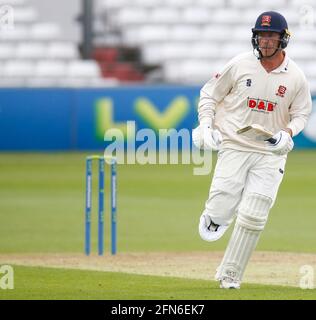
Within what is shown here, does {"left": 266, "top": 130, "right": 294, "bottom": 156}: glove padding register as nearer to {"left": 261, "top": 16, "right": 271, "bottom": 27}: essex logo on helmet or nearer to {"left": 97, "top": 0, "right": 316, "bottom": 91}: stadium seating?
{"left": 261, "top": 16, "right": 271, "bottom": 27}: essex logo on helmet

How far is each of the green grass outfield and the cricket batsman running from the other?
41cm

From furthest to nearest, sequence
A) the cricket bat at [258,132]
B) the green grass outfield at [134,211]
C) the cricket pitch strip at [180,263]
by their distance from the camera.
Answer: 1. the green grass outfield at [134,211]
2. the cricket pitch strip at [180,263]
3. the cricket bat at [258,132]

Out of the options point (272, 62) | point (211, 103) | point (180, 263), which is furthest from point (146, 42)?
point (272, 62)

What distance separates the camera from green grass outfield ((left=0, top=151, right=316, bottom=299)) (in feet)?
36.7

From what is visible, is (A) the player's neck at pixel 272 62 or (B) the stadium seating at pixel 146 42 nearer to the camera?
(A) the player's neck at pixel 272 62

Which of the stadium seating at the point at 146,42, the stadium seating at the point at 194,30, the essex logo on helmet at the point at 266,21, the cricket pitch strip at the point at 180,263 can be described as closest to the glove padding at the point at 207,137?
the essex logo on helmet at the point at 266,21

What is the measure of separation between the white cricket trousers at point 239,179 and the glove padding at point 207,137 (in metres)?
0.18

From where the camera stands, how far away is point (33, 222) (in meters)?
13.3

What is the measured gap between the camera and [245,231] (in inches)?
300

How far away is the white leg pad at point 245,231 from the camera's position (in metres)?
7.57

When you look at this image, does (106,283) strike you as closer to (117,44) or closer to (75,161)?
(75,161)

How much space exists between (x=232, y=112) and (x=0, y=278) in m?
2.26

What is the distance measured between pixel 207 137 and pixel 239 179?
382 millimetres

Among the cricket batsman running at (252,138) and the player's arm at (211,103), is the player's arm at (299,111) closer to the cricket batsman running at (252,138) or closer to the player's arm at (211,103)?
the cricket batsman running at (252,138)
